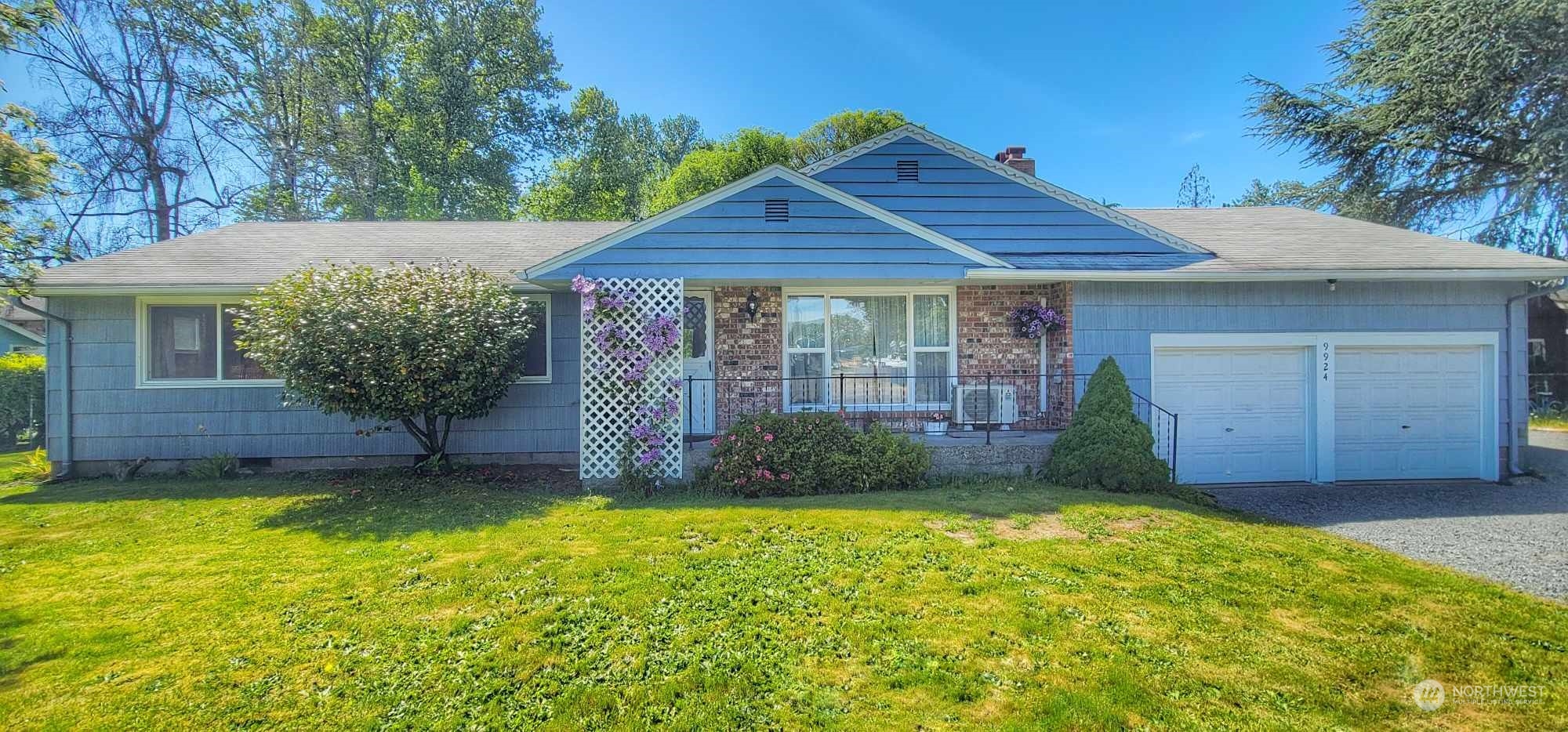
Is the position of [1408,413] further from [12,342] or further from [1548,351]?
[12,342]

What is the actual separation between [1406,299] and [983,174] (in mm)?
6043

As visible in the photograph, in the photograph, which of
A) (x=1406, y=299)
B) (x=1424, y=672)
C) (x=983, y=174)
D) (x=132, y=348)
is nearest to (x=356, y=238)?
(x=132, y=348)

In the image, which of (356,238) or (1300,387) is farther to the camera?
(356,238)

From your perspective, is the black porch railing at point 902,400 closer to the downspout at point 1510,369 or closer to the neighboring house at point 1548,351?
the downspout at point 1510,369

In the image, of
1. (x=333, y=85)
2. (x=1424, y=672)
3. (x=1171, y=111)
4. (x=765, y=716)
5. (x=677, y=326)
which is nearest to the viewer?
(x=765, y=716)

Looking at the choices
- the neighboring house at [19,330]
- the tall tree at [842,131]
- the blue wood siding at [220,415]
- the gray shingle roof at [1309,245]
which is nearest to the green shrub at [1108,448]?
the gray shingle roof at [1309,245]

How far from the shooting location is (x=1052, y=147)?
673 inches

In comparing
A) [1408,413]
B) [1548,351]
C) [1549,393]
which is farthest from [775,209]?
[1548,351]

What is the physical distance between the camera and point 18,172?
19.3 ft

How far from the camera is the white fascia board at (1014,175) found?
9.17m

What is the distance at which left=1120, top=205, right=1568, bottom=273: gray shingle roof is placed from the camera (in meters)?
8.15

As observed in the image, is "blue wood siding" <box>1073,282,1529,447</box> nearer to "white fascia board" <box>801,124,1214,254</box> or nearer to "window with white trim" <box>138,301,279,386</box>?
"white fascia board" <box>801,124,1214,254</box>

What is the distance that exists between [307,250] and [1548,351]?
103ft

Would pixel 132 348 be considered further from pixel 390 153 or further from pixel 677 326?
pixel 390 153
